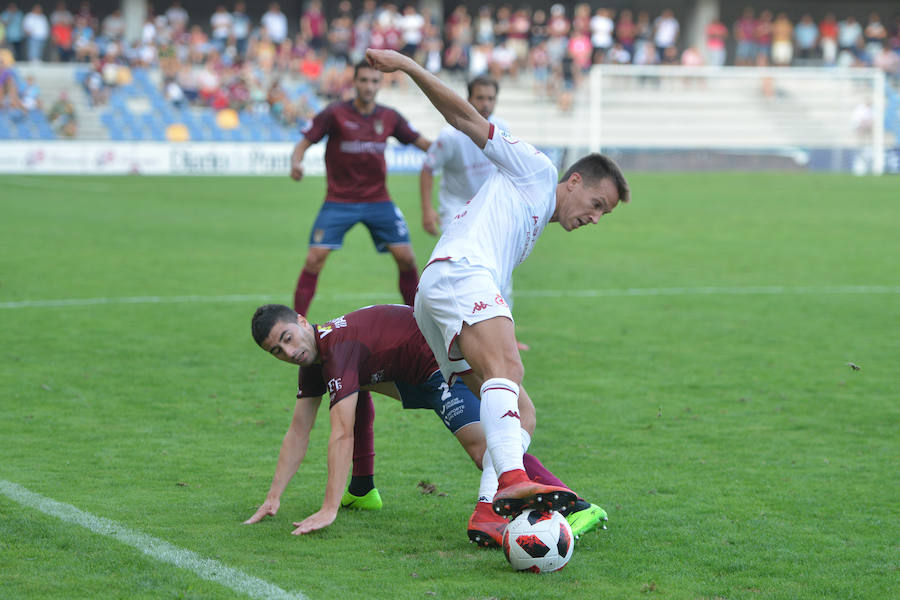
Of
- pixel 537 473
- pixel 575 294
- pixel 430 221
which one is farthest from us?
pixel 575 294

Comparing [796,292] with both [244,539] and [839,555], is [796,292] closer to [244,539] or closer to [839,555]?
[839,555]

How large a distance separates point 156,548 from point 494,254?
1.77m

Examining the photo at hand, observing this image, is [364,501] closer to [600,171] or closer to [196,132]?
[600,171]

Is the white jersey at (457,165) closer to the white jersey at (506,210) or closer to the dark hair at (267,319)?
the white jersey at (506,210)

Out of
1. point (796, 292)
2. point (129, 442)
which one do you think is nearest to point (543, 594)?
point (129, 442)

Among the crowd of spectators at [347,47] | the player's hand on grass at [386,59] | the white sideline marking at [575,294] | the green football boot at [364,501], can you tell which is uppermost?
the crowd of spectators at [347,47]

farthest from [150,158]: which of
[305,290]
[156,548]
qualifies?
[156,548]

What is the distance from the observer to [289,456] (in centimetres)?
478

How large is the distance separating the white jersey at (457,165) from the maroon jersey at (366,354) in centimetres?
417

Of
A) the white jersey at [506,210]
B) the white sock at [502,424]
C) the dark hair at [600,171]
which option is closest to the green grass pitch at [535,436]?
the white sock at [502,424]

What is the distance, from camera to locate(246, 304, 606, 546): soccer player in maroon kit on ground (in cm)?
458

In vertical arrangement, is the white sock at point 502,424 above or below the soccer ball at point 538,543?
above

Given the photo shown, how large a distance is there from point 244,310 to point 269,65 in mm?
24564

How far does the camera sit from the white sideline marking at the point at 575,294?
10.9 m
